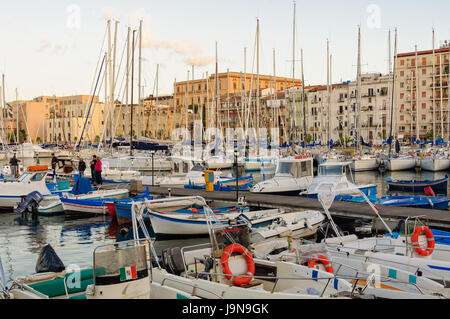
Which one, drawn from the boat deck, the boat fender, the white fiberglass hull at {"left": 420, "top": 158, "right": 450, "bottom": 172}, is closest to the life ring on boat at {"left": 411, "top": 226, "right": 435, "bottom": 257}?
the boat deck

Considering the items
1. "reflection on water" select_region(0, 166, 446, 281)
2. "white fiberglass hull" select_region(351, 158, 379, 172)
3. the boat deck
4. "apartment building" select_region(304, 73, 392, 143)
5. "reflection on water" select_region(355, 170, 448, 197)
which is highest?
"apartment building" select_region(304, 73, 392, 143)

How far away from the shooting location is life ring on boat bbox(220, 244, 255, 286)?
11.2 metres

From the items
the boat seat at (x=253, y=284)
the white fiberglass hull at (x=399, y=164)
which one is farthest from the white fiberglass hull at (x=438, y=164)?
the boat seat at (x=253, y=284)

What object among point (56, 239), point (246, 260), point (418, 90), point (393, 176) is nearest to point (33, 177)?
point (56, 239)

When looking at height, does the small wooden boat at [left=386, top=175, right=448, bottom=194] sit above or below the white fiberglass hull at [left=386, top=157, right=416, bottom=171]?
below

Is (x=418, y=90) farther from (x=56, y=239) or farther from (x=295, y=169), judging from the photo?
(x=56, y=239)

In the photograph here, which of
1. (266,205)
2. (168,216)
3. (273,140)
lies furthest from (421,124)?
(168,216)

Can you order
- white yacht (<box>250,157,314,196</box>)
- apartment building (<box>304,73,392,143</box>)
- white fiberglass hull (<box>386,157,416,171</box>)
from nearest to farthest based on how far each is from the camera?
1. white yacht (<box>250,157,314,196</box>)
2. white fiberglass hull (<box>386,157,416,171</box>)
3. apartment building (<box>304,73,392,143</box>)

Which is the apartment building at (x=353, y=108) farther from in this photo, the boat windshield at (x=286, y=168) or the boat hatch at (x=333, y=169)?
the boat hatch at (x=333, y=169)

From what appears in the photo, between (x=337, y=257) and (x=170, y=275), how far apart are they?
4.85 m

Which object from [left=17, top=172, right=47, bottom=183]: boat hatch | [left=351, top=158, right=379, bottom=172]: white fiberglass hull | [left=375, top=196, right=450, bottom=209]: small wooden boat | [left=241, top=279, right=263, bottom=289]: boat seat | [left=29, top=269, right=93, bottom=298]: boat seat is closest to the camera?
[left=241, top=279, right=263, bottom=289]: boat seat

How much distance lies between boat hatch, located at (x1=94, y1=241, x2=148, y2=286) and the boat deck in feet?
38.0

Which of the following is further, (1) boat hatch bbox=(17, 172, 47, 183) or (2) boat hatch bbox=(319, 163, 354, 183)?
(1) boat hatch bbox=(17, 172, 47, 183)

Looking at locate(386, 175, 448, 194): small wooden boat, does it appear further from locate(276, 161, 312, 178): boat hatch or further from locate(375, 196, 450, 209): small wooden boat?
locate(375, 196, 450, 209): small wooden boat
